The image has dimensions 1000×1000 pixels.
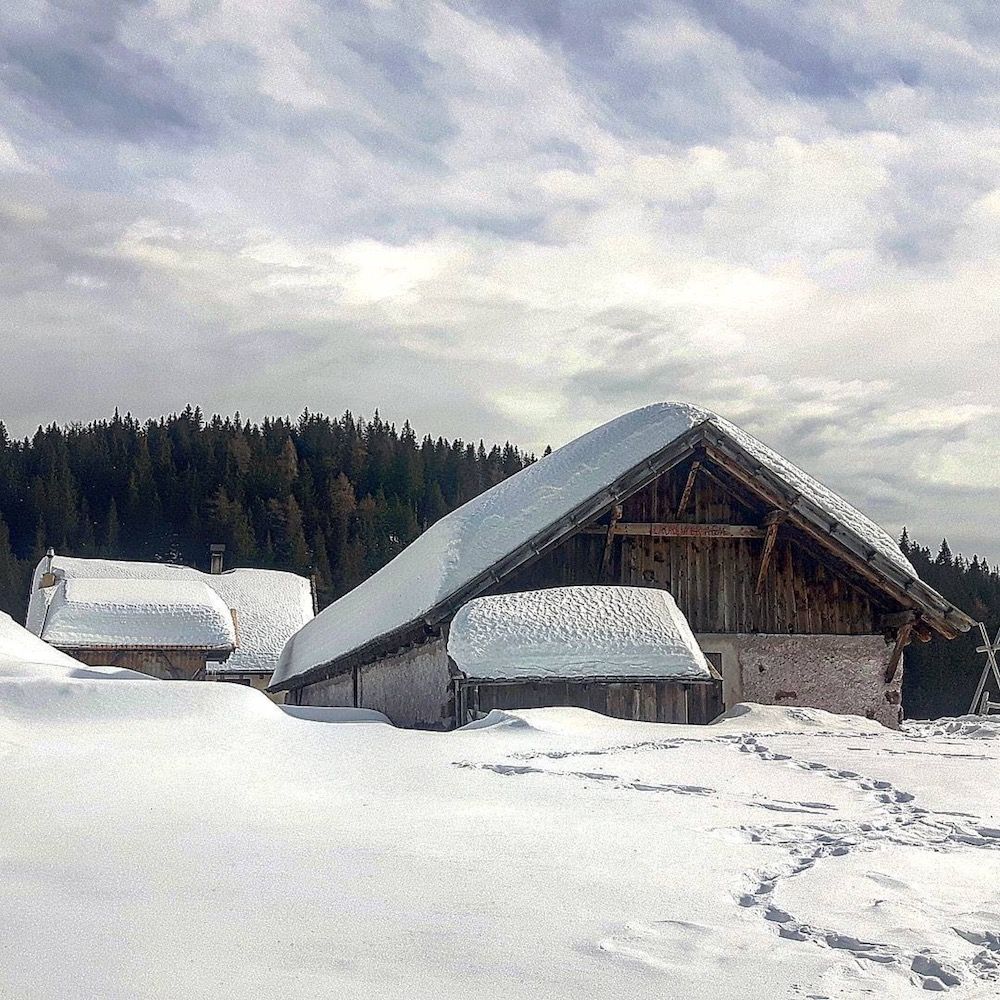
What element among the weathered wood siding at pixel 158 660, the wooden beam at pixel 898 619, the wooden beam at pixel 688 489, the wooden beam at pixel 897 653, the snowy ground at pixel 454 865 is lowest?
the weathered wood siding at pixel 158 660

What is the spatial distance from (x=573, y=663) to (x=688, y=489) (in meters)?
3.81

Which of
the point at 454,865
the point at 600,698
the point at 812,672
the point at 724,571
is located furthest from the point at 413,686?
the point at 454,865

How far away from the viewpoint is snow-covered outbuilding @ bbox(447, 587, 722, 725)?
39.5ft

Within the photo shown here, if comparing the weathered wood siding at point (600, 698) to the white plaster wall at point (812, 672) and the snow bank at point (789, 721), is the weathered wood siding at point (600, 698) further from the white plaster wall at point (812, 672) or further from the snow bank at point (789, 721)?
the white plaster wall at point (812, 672)

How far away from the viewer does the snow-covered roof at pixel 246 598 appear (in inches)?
1292

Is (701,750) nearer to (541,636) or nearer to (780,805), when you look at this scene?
(780,805)

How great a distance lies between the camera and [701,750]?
8.58m

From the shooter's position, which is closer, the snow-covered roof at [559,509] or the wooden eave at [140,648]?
the snow-covered roof at [559,509]

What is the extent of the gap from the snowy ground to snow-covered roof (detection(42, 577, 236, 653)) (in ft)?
65.8

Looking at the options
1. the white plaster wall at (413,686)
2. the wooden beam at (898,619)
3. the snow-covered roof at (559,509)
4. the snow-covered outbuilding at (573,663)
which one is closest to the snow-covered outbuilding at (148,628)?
the snow-covered roof at (559,509)

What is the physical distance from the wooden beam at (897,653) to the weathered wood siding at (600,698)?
13.7ft

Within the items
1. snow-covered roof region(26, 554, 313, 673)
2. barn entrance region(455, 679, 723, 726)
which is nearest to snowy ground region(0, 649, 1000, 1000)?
barn entrance region(455, 679, 723, 726)

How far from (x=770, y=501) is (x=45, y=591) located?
25788mm

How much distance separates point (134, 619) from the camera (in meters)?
27.6
